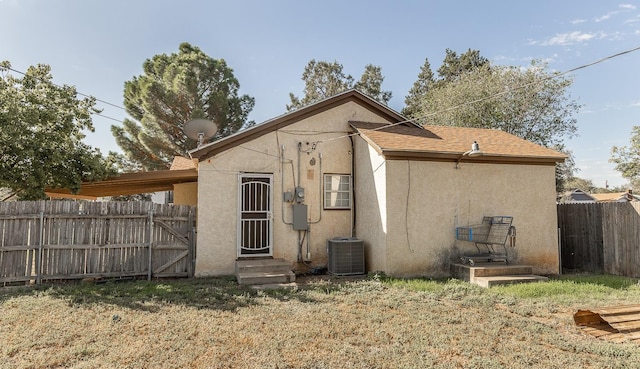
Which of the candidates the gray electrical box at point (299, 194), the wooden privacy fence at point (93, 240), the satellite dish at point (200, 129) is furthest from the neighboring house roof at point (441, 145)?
the wooden privacy fence at point (93, 240)

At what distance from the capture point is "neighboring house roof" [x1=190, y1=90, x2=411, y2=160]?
8555mm

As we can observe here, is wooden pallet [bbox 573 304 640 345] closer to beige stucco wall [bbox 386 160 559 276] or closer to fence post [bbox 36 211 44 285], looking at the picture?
beige stucco wall [bbox 386 160 559 276]

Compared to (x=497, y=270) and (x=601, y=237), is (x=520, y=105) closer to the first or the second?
(x=601, y=237)

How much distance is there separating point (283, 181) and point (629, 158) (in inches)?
1200

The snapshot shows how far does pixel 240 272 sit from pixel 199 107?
50.2 ft

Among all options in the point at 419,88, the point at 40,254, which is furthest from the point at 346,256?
the point at 419,88

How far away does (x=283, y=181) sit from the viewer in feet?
30.1

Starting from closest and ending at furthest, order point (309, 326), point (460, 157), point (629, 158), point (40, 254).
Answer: point (309, 326) → point (40, 254) → point (460, 157) → point (629, 158)

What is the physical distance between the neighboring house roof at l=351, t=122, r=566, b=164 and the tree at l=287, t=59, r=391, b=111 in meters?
19.9

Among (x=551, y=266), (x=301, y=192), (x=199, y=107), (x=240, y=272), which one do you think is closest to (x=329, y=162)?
(x=301, y=192)

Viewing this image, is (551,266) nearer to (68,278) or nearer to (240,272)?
(240,272)

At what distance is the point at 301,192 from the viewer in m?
9.10

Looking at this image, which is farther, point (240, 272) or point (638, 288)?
point (240, 272)

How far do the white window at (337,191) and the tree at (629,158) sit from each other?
27635 mm
